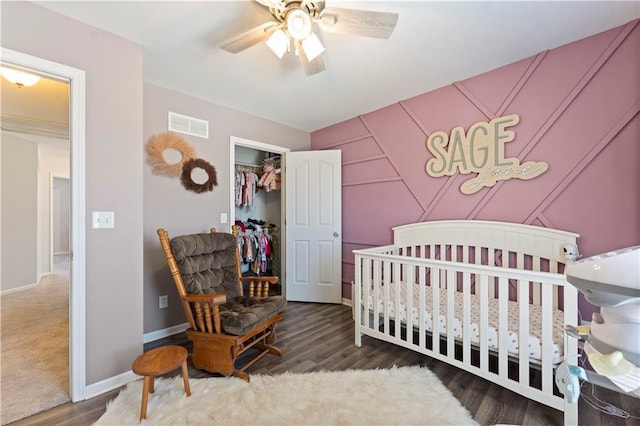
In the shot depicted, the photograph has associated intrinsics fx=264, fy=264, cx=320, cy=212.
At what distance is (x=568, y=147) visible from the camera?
2004 mm

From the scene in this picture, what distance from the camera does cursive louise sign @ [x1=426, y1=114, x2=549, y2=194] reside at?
2236 mm

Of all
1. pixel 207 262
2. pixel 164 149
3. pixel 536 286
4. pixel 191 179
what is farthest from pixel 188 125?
pixel 536 286

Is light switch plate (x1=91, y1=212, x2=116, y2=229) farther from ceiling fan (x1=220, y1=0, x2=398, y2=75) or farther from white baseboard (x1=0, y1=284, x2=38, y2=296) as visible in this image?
white baseboard (x1=0, y1=284, x2=38, y2=296)

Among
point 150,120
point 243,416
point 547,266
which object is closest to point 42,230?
point 150,120

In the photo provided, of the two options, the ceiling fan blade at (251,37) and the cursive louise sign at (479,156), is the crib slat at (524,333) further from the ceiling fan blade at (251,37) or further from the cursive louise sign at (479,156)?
the ceiling fan blade at (251,37)

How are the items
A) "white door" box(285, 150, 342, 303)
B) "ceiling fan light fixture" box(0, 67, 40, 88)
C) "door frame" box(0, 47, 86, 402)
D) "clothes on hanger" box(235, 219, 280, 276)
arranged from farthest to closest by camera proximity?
"clothes on hanger" box(235, 219, 280, 276), "white door" box(285, 150, 342, 303), "ceiling fan light fixture" box(0, 67, 40, 88), "door frame" box(0, 47, 86, 402)

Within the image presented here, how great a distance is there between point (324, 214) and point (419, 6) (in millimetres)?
2366

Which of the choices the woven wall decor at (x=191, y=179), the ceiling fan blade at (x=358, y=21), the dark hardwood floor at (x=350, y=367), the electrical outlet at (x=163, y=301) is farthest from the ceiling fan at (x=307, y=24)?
the electrical outlet at (x=163, y=301)

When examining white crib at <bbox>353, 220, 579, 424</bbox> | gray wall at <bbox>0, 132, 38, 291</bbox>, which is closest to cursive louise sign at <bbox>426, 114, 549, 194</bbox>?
white crib at <bbox>353, 220, 579, 424</bbox>

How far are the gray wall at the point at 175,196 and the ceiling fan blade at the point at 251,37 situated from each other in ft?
4.13

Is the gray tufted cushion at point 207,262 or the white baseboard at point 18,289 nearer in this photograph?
the gray tufted cushion at point 207,262

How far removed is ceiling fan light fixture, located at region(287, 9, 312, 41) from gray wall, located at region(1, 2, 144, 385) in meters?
1.23

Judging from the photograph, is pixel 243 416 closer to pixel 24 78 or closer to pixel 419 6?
pixel 419 6

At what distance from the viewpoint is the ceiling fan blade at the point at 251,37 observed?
1.55 m
